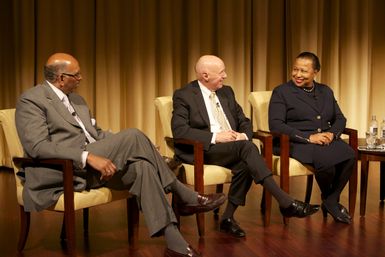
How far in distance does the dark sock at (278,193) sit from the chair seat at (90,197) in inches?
35.9

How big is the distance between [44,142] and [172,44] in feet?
10.4

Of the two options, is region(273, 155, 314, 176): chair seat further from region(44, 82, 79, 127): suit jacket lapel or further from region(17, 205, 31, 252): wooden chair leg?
region(17, 205, 31, 252): wooden chair leg

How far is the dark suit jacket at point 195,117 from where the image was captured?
4.32m

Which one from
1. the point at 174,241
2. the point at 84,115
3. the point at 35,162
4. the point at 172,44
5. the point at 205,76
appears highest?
the point at 172,44

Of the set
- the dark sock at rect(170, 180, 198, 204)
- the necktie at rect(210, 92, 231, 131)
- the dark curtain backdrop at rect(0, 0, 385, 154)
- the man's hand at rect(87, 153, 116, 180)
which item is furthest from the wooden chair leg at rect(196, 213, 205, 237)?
the dark curtain backdrop at rect(0, 0, 385, 154)

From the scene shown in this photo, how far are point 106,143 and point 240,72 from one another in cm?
309

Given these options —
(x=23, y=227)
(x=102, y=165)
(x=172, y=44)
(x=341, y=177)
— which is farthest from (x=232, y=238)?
(x=172, y=44)

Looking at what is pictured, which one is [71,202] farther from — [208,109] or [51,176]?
[208,109]

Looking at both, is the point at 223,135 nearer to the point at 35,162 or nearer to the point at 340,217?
the point at 340,217

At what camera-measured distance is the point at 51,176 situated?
365cm

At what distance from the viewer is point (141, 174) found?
373cm

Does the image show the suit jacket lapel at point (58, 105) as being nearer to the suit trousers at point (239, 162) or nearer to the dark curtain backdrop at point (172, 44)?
the suit trousers at point (239, 162)

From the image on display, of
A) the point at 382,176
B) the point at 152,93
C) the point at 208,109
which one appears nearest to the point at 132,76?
the point at 152,93

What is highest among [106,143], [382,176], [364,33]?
[364,33]
